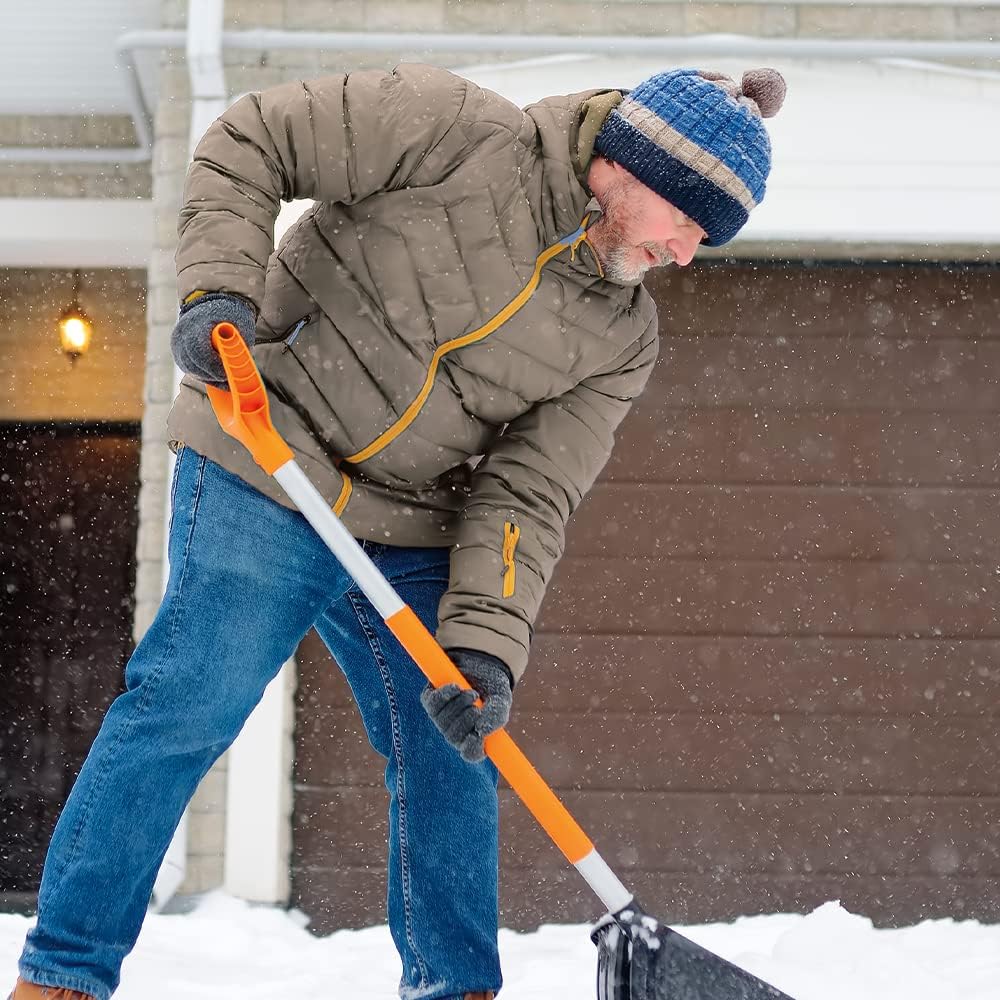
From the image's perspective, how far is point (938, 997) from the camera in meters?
2.82

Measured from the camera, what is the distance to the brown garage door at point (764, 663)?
4262 mm

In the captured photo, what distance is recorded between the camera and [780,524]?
14.3ft

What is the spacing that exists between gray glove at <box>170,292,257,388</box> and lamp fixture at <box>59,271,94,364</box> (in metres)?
4.89

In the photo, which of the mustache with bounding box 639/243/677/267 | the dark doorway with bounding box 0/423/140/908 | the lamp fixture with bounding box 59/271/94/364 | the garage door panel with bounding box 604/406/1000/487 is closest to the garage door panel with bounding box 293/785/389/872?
the garage door panel with bounding box 604/406/1000/487

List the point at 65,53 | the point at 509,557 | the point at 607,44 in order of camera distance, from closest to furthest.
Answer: the point at 509,557 → the point at 607,44 → the point at 65,53

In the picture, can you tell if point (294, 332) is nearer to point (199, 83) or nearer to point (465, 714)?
point (465, 714)

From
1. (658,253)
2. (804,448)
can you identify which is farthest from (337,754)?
(658,253)

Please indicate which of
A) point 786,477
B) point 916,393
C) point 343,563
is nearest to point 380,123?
point 343,563

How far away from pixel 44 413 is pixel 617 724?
4.03 metres

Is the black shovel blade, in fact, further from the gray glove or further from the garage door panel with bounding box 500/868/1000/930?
the garage door panel with bounding box 500/868/1000/930

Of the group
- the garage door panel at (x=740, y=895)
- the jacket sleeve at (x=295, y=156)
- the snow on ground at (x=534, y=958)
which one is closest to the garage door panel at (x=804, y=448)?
the garage door panel at (x=740, y=895)

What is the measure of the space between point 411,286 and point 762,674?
9.37ft

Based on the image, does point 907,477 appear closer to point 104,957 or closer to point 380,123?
point 380,123

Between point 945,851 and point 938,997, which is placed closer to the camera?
point 938,997
